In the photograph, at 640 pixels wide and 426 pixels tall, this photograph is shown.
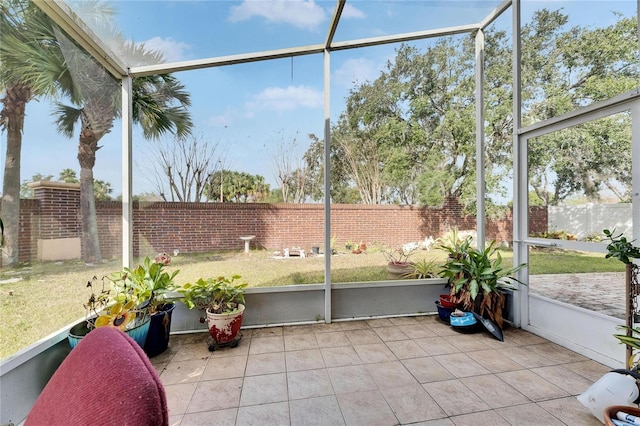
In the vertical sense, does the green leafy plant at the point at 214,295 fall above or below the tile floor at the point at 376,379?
above

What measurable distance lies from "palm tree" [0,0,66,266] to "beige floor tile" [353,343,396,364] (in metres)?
2.55

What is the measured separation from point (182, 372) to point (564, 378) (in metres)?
2.88

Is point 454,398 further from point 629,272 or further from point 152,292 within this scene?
point 152,292

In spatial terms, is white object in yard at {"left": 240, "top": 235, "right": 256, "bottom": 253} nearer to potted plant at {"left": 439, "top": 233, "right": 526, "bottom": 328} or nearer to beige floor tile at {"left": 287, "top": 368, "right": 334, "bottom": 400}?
beige floor tile at {"left": 287, "top": 368, "right": 334, "bottom": 400}

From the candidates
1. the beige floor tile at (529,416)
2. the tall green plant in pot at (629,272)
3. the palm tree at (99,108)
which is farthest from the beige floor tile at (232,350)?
the tall green plant in pot at (629,272)

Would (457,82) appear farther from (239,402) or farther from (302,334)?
(239,402)

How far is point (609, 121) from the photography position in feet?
7.54

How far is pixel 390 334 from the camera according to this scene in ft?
→ 9.49

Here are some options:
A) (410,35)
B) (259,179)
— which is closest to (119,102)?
(259,179)

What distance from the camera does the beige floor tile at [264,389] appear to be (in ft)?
6.24

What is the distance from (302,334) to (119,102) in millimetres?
2988

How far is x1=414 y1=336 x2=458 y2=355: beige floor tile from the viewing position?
2.52m

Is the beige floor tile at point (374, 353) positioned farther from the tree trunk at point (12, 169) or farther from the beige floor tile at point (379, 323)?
the tree trunk at point (12, 169)

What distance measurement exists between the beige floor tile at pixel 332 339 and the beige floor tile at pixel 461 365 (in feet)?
2.69
